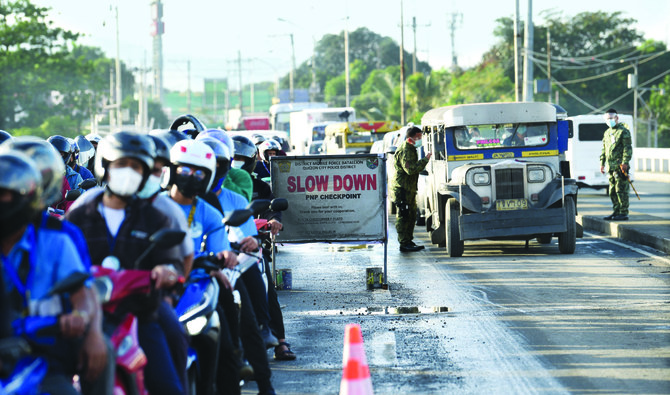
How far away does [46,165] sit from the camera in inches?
168

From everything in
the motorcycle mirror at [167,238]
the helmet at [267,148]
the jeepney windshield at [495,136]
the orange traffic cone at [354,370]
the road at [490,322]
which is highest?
the jeepney windshield at [495,136]

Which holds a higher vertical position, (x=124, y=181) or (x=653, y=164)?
(x=653, y=164)

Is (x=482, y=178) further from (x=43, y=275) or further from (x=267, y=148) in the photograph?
(x=43, y=275)

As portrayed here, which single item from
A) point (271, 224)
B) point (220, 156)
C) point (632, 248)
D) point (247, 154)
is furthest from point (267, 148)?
point (220, 156)

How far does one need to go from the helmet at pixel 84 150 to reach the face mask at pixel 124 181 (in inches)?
394

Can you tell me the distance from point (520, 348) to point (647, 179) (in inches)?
1322

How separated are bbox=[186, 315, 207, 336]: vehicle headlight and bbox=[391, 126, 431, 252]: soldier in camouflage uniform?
1112 centimetres

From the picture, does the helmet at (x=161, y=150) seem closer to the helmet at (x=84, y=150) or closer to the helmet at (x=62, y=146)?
the helmet at (x=62, y=146)

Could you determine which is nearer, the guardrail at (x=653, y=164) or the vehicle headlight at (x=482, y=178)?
the vehicle headlight at (x=482, y=178)

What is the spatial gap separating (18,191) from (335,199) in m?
9.18

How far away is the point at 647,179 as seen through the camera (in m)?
40.8

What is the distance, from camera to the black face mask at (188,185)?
6.14 metres

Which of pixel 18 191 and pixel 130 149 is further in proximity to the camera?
pixel 130 149

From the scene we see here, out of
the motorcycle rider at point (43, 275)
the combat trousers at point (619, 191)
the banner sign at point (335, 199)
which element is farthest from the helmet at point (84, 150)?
the motorcycle rider at point (43, 275)
